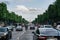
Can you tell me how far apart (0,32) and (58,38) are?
11349mm

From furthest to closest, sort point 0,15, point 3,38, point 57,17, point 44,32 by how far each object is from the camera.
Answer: point 0,15 < point 57,17 < point 3,38 < point 44,32

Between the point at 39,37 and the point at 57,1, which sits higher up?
the point at 57,1

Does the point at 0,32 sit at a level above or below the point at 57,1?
below

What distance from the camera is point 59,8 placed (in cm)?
8181

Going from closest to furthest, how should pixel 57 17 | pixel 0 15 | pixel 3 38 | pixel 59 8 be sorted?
pixel 3 38 → pixel 59 8 → pixel 57 17 → pixel 0 15

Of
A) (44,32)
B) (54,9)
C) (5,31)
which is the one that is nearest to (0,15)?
(54,9)

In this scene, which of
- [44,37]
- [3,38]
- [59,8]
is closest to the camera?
[44,37]

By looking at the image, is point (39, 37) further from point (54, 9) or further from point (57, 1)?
point (54, 9)

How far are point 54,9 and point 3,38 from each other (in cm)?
6404

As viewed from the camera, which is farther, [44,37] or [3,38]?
[3,38]

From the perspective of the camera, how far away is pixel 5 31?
90.7 ft

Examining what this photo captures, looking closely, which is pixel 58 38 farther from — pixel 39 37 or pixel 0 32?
pixel 0 32

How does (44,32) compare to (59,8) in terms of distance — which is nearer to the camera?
(44,32)

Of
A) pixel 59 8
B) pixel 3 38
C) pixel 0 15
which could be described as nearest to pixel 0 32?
pixel 3 38
